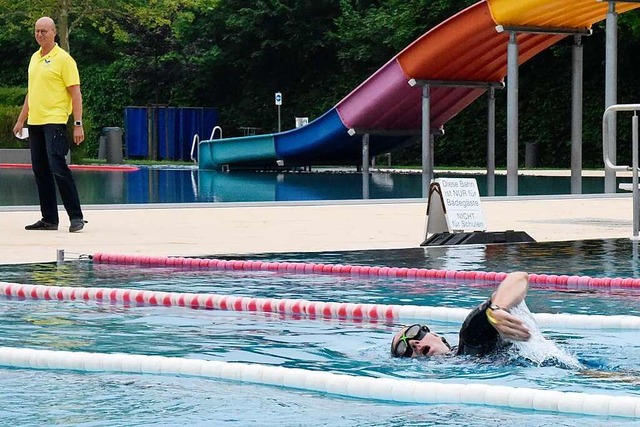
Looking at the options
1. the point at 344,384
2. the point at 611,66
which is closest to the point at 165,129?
the point at 611,66

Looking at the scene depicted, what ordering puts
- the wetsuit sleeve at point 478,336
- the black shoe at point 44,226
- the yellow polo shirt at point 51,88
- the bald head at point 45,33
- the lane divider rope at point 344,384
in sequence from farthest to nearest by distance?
the black shoe at point 44,226, the yellow polo shirt at point 51,88, the bald head at point 45,33, the wetsuit sleeve at point 478,336, the lane divider rope at point 344,384

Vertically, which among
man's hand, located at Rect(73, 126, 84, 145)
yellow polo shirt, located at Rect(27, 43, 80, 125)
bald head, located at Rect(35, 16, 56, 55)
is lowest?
man's hand, located at Rect(73, 126, 84, 145)

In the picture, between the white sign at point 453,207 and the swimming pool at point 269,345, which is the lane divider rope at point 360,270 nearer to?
the swimming pool at point 269,345

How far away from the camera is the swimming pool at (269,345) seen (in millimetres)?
5168

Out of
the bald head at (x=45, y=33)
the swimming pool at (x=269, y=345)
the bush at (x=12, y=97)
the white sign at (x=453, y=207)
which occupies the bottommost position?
the swimming pool at (x=269, y=345)

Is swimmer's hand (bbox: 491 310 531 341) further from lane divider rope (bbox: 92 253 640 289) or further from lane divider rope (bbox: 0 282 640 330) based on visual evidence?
lane divider rope (bbox: 92 253 640 289)

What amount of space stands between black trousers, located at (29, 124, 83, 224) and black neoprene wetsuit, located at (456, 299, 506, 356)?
25.3 feet

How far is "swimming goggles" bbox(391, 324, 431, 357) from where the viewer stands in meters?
6.36

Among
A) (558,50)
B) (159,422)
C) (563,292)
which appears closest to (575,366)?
(159,422)

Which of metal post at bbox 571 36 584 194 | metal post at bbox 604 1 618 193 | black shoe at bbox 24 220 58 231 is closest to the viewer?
black shoe at bbox 24 220 58 231

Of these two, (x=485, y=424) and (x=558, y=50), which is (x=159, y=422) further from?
(x=558, y=50)

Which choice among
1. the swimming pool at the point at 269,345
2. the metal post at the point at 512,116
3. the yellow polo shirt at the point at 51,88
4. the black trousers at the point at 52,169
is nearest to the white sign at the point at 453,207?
the swimming pool at the point at 269,345

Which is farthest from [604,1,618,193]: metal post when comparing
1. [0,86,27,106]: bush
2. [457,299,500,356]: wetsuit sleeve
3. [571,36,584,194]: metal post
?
[0,86,27,106]: bush

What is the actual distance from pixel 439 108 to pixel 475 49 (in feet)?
13.8
